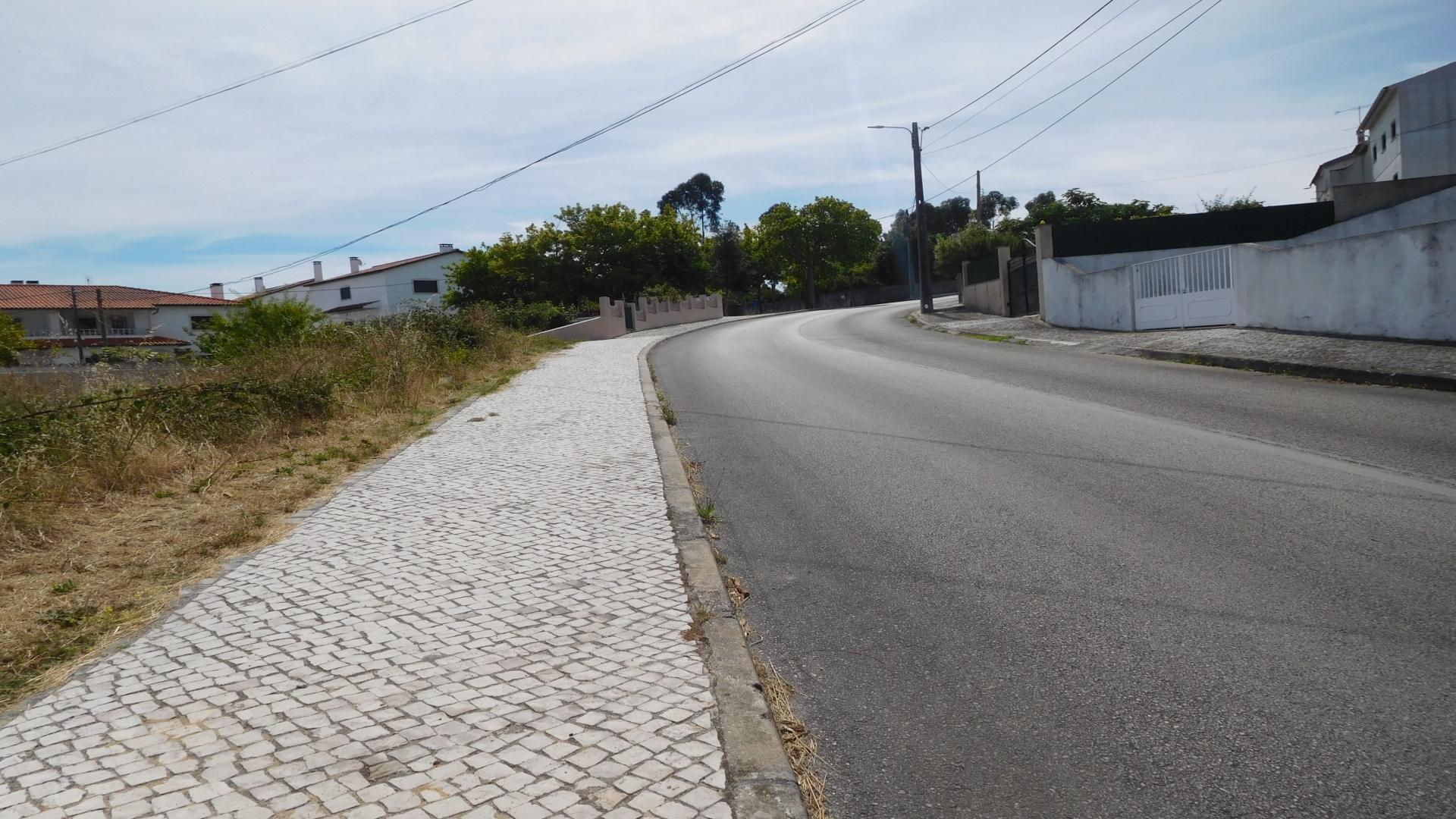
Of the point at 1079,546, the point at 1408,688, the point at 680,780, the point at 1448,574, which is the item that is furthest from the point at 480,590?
the point at 1448,574

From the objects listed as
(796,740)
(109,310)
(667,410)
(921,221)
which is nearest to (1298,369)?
(667,410)

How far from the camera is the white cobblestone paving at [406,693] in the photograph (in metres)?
2.89

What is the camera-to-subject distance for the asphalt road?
294 cm

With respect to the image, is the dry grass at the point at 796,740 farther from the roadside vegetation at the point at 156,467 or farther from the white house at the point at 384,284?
the white house at the point at 384,284

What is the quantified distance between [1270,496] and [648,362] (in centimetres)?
Result: 1643

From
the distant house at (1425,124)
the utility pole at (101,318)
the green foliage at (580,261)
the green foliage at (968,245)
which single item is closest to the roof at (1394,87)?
the distant house at (1425,124)

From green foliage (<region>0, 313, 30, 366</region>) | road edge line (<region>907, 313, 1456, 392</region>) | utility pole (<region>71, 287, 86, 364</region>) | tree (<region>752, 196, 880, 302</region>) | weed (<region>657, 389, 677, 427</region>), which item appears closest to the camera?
road edge line (<region>907, 313, 1456, 392</region>)

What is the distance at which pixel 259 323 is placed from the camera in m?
19.7

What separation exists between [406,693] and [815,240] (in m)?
79.0

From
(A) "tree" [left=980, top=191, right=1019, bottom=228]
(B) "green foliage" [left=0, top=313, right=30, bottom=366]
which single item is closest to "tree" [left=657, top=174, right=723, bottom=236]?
(A) "tree" [left=980, top=191, right=1019, bottom=228]

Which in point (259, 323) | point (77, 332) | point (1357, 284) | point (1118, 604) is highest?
point (77, 332)

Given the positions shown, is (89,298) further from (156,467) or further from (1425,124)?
(1425,124)

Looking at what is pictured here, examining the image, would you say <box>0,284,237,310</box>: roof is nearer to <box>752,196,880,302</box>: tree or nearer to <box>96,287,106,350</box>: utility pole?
<box>96,287,106,350</box>: utility pole

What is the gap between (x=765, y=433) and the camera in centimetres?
1014
